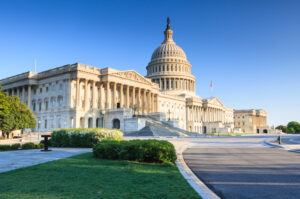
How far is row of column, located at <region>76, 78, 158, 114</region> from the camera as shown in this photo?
73562 mm

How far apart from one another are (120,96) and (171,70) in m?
59.5

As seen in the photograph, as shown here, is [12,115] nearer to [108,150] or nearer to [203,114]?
[108,150]

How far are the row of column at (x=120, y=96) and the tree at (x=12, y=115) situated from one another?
552 inches

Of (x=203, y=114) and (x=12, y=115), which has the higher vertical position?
(x=203, y=114)

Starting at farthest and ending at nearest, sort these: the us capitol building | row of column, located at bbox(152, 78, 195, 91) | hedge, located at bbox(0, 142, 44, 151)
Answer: row of column, located at bbox(152, 78, 195, 91), the us capitol building, hedge, located at bbox(0, 142, 44, 151)

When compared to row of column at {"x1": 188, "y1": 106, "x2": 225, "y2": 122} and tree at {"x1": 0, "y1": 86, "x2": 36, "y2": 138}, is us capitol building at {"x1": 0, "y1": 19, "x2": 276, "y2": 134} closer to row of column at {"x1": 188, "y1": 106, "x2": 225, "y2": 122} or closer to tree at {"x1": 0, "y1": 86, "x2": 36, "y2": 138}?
tree at {"x1": 0, "y1": 86, "x2": 36, "y2": 138}

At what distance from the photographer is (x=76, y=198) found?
7352mm

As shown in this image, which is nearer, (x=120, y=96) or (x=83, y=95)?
(x=83, y=95)

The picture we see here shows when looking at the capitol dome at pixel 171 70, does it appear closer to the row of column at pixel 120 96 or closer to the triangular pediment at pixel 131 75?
the row of column at pixel 120 96

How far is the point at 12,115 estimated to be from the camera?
53031 mm

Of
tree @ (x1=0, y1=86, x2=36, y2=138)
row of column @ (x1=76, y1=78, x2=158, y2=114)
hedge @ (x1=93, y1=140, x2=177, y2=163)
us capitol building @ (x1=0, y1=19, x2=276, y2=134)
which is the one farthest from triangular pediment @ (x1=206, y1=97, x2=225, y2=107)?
hedge @ (x1=93, y1=140, x2=177, y2=163)

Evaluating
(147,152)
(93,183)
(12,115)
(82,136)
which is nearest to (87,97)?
(12,115)

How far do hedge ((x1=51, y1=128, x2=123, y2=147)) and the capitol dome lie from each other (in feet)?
348

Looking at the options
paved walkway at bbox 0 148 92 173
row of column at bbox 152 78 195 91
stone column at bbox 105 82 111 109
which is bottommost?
paved walkway at bbox 0 148 92 173
